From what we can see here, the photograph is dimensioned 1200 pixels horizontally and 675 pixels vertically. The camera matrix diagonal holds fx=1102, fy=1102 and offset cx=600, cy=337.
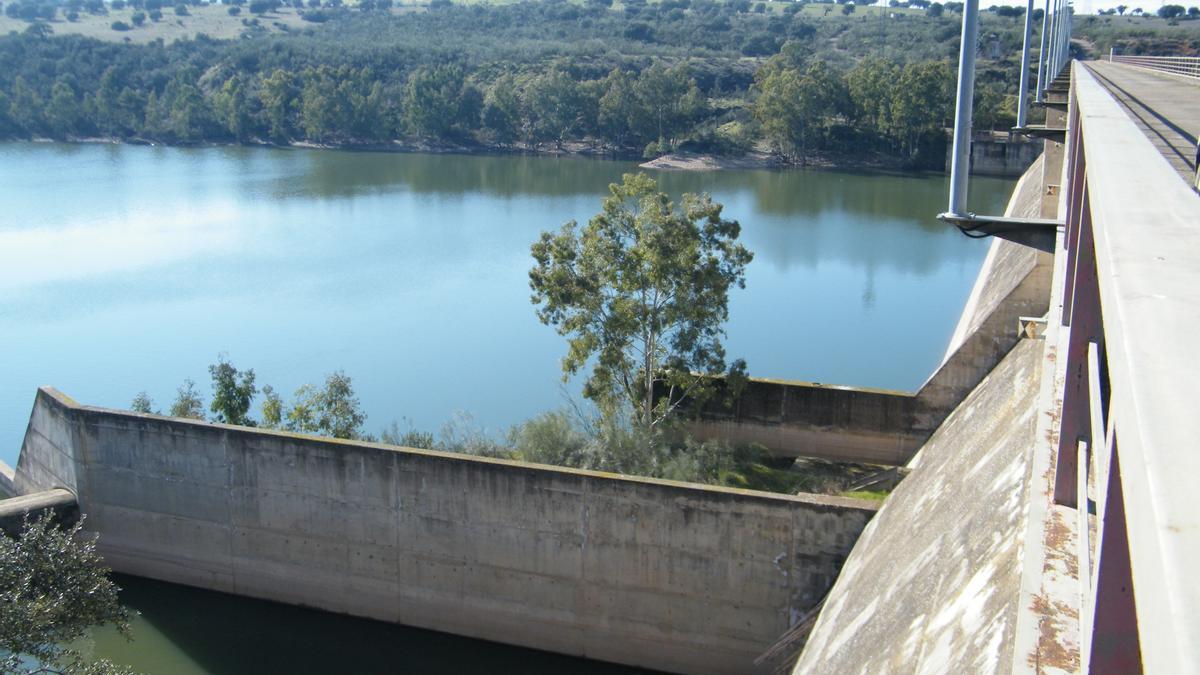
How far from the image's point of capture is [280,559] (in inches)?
529

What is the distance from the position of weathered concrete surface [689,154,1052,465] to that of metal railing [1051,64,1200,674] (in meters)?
9.36

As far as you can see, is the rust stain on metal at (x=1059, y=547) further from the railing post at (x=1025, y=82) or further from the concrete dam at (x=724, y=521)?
the railing post at (x=1025, y=82)

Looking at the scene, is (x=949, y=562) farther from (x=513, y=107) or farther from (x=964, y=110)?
Result: (x=513, y=107)

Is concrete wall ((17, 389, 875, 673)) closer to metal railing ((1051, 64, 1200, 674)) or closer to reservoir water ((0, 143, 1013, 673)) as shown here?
reservoir water ((0, 143, 1013, 673))

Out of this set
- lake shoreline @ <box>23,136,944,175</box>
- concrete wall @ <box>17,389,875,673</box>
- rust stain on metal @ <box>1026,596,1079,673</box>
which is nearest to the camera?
rust stain on metal @ <box>1026,596,1079,673</box>

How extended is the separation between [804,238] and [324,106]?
34.0 m

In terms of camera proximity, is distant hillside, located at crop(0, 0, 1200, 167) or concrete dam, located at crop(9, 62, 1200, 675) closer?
concrete dam, located at crop(9, 62, 1200, 675)

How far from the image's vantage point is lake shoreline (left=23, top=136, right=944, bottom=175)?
165 feet

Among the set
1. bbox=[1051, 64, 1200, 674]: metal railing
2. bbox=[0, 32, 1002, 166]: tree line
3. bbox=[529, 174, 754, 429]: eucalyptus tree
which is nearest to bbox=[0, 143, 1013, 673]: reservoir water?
bbox=[529, 174, 754, 429]: eucalyptus tree

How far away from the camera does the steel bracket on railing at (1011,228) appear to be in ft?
28.9

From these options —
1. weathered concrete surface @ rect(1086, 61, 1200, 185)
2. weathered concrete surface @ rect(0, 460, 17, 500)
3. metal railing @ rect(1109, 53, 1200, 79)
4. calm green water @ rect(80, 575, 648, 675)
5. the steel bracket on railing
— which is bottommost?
calm green water @ rect(80, 575, 648, 675)

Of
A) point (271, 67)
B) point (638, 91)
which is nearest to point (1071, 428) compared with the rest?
point (638, 91)

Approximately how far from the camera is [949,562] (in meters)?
8.48

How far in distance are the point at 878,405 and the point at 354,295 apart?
46.6ft
